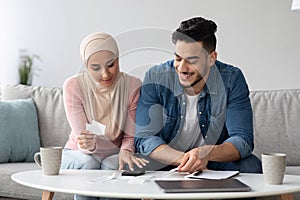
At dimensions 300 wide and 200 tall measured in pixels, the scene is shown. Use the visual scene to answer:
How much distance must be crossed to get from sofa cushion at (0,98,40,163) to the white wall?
121 centimetres

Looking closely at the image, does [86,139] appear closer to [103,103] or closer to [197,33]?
[103,103]

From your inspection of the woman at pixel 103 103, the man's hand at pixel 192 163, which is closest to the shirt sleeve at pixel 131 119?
the woman at pixel 103 103

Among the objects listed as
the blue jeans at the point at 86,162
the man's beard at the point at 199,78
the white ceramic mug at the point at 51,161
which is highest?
the man's beard at the point at 199,78

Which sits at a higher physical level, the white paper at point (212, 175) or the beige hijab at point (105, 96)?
the beige hijab at point (105, 96)

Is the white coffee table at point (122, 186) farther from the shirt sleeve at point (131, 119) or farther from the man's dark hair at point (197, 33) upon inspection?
the man's dark hair at point (197, 33)

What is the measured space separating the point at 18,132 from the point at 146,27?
168 centimetres

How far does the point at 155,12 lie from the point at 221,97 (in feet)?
6.94

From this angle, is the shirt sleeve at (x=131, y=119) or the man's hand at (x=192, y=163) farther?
the shirt sleeve at (x=131, y=119)

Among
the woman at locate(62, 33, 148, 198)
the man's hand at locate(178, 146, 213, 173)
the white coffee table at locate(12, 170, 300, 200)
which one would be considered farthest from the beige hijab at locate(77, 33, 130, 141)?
the man's hand at locate(178, 146, 213, 173)

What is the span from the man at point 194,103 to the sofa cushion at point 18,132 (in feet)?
2.91

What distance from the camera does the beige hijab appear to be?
2.29 metres

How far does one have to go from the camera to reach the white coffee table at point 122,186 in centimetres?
146

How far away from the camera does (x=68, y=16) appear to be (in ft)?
14.6

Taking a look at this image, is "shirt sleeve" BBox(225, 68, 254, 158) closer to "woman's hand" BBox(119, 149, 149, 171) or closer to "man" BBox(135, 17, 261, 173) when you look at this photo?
"man" BBox(135, 17, 261, 173)
